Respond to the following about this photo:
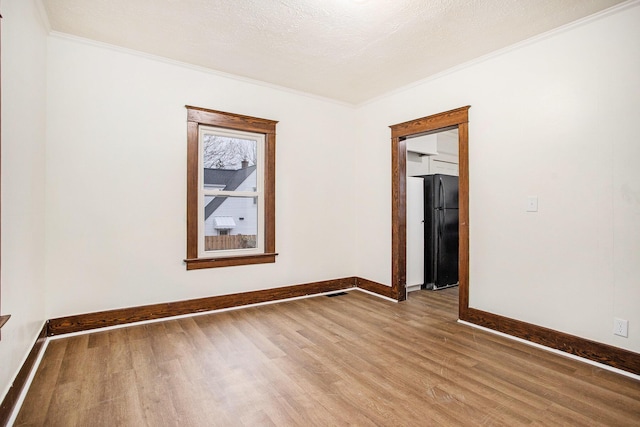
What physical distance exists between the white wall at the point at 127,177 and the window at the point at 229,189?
0.37 feet

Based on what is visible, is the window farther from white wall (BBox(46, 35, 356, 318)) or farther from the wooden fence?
white wall (BBox(46, 35, 356, 318))

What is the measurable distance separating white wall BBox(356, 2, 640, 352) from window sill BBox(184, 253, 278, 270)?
95.0 inches

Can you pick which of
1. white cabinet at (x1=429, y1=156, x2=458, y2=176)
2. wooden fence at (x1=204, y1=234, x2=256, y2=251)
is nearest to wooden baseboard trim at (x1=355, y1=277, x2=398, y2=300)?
wooden fence at (x1=204, y1=234, x2=256, y2=251)

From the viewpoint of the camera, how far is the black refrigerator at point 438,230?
4.98 metres

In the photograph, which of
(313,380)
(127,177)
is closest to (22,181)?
(127,177)

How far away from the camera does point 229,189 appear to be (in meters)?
4.03

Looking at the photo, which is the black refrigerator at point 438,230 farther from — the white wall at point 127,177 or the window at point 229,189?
the window at point 229,189

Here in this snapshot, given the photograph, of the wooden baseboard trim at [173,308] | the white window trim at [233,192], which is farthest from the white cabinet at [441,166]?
the white window trim at [233,192]

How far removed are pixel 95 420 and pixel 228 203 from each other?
2.53 meters

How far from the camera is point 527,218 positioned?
121 inches

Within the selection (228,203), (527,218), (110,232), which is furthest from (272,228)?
(527,218)

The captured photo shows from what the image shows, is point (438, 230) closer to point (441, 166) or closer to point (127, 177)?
point (441, 166)

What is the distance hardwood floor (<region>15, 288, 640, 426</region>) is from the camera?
6.35 feet

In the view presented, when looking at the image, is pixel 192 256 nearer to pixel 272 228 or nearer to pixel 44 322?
pixel 272 228
